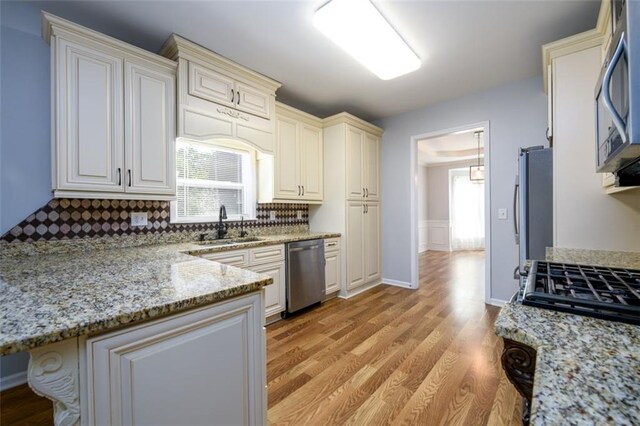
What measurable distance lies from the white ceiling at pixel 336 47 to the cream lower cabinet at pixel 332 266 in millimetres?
1830

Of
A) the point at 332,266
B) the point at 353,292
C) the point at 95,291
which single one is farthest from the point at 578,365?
the point at 353,292

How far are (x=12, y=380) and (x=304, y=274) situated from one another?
2.23m

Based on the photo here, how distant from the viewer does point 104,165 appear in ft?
6.25

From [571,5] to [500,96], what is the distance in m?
1.29

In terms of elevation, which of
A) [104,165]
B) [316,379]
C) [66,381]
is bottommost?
[316,379]

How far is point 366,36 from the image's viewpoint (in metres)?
2.10

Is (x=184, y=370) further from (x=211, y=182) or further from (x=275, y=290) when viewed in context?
(x=211, y=182)

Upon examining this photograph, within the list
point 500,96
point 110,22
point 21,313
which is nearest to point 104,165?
point 110,22

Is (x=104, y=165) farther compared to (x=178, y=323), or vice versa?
(x=104, y=165)

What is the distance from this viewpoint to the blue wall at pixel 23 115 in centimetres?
179

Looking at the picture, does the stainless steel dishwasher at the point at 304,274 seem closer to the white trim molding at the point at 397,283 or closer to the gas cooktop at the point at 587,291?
the white trim molding at the point at 397,283

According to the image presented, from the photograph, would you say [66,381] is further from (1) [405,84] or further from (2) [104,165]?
(1) [405,84]

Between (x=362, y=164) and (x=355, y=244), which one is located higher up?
(x=362, y=164)

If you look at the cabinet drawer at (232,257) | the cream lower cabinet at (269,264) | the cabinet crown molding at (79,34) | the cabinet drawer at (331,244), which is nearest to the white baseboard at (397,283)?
the cabinet drawer at (331,244)
